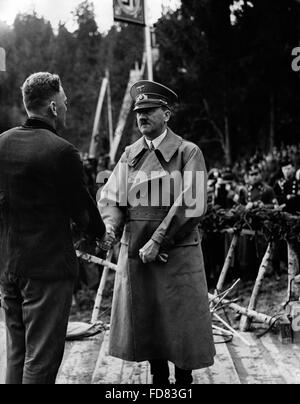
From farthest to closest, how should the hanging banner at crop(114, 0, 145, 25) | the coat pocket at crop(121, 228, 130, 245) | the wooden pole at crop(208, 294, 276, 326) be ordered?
1. the hanging banner at crop(114, 0, 145, 25)
2. the wooden pole at crop(208, 294, 276, 326)
3. the coat pocket at crop(121, 228, 130, 245)

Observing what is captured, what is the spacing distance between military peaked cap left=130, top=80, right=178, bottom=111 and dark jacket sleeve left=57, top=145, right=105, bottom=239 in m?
0.82

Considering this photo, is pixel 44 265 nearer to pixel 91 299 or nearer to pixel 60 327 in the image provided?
pixel 60 327

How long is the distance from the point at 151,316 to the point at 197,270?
0.38 metres

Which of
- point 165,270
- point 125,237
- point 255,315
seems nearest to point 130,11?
point 255,315

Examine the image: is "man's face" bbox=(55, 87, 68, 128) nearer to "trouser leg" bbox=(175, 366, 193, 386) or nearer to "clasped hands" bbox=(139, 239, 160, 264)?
"clasped hands" bbox=(139, 239, 160, 264)

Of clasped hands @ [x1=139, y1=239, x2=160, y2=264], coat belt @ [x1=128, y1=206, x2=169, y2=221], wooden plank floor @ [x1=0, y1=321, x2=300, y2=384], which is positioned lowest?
wooden plank floor @ [x1=0, y1=321, x2=300, y2=384]

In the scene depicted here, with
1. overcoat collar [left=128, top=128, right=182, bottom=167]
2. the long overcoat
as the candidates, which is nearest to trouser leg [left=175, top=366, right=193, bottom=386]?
the long overcoat

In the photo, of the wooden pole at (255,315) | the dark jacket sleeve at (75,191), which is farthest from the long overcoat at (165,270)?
the wooden pole at (255,315)

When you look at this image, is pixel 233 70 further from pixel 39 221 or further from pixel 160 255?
pixel 39 221

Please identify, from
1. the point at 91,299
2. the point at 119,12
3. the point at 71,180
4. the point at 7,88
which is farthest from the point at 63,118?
the point at 7,88

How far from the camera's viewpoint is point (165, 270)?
329 centimetres

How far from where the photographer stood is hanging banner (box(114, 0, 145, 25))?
33.7 feet

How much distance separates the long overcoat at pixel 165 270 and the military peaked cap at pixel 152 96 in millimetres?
205
